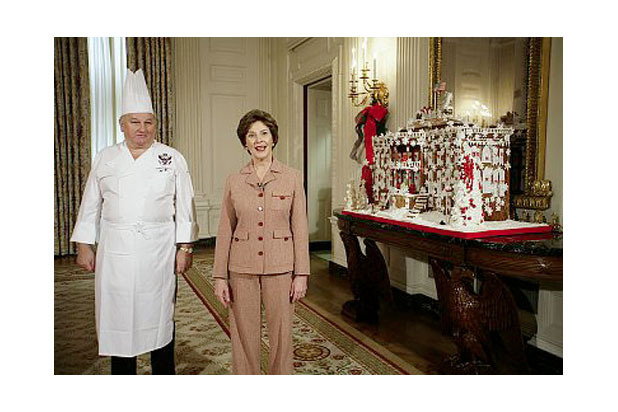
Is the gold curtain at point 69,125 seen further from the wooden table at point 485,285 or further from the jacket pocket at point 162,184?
the wooden table at point 485,285

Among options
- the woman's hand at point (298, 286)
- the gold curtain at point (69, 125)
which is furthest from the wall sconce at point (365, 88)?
the gold curtain at point (69, 125)

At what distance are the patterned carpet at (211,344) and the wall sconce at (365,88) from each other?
1981 millimetres

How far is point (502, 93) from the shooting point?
3277 millimetres

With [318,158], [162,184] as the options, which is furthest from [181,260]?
[318,158]

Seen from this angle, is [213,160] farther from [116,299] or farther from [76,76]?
[116,299]

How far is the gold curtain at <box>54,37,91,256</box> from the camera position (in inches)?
264

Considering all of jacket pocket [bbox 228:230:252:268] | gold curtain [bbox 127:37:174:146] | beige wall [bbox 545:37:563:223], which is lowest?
jacket pocket [bbox 228:230:252:268]

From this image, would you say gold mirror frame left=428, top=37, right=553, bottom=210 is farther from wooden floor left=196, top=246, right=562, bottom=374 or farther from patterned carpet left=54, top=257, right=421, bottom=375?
patterned carpet left=54, top=257, right=421, bottom=375

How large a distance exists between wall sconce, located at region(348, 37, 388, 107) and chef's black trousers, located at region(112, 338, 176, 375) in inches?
113

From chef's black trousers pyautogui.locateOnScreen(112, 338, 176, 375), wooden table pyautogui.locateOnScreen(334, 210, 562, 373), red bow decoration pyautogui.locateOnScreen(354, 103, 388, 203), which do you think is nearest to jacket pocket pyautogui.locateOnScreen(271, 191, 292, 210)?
chef's black trousers pyautogui.locateOnScreen(112, 338, 176, 375)

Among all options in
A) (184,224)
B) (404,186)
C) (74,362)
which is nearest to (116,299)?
(184,224)

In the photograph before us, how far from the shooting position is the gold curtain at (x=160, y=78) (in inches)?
280

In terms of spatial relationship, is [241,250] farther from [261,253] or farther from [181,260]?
[181,260]

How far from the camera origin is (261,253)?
2.21m
